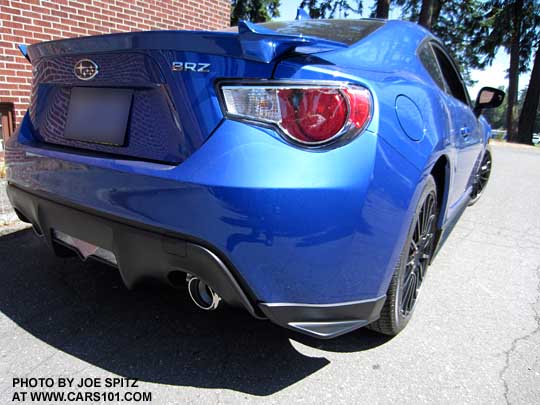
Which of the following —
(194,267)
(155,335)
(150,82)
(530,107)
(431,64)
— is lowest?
(530,107)

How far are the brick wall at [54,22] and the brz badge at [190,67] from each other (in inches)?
148

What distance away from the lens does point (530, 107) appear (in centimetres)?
2288

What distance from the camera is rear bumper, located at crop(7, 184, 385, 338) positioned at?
153cm

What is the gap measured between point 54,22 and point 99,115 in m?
3.71

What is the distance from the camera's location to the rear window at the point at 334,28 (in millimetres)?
2046

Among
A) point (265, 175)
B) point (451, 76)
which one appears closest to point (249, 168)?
point (265, 175)

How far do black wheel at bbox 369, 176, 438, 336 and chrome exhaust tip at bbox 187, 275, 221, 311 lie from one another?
759mm

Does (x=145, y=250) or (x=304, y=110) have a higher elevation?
(x=304, y=110)

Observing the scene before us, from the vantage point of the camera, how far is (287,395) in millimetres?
1758

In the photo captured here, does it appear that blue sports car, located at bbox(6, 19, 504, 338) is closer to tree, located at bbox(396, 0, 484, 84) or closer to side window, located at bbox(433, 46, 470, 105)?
side window, located at bbox(433, 46, 470, 105)

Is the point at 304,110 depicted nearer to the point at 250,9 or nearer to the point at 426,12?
the point at 426,12

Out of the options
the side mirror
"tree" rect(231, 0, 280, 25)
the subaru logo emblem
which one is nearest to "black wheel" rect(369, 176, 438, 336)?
the subaru logo emblem

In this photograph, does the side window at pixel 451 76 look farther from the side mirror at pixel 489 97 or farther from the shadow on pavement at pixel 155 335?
the shadow on pavement at pixel 155 335

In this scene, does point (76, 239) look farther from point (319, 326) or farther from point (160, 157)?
point (319, 326)
